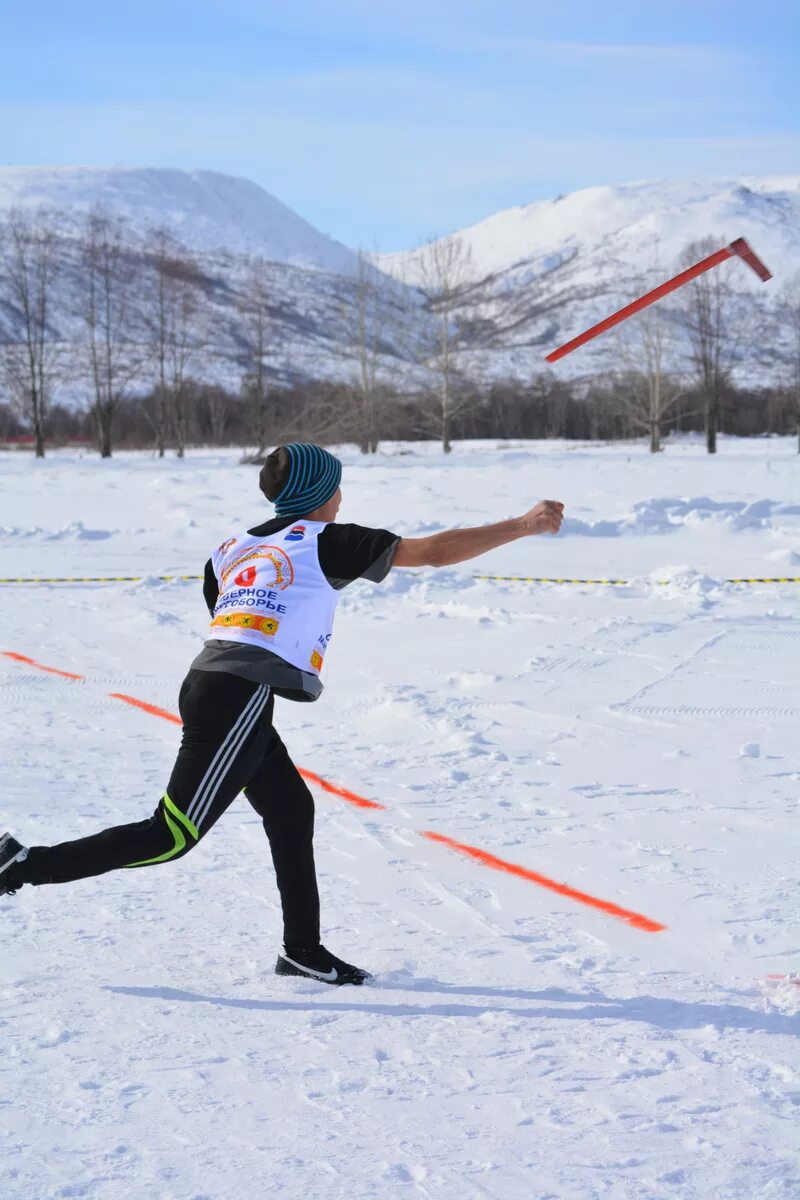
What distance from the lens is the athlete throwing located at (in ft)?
10.9

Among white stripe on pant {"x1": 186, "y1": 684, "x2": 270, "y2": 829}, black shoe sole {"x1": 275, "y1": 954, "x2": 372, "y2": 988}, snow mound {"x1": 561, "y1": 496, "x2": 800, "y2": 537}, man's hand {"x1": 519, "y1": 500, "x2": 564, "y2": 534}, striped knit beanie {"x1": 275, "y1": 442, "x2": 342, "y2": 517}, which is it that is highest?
striped knit beanie {"x1": 275, "y1": 442, "x2": 342, "y2": 517}

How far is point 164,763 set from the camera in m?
6.17

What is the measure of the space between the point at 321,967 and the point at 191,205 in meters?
142

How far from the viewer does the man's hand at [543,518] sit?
3.37m

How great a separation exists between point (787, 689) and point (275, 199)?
149928 mm

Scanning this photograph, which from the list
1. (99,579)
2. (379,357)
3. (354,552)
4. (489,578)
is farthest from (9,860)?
(379,357)

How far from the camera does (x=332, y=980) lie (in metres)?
3.56

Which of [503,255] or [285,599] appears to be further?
[503,255]

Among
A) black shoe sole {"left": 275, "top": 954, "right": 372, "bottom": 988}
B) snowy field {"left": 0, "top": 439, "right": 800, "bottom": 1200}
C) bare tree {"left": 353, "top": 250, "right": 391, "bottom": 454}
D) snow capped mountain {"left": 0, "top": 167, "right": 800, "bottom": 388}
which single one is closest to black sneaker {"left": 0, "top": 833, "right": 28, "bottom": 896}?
snowy field {"left": 0, "top": 439, "right": 800, "bottom": 1200}

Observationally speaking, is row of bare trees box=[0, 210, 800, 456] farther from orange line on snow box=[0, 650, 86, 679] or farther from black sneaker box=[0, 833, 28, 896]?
black sneaker box=[0, 833, 28, 896]

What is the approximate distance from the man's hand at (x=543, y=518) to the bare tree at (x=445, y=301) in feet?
110

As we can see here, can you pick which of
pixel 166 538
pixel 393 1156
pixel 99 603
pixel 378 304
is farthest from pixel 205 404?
pixel 393 1156

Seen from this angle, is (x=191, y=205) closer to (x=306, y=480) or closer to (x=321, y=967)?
(x=306, y=480)

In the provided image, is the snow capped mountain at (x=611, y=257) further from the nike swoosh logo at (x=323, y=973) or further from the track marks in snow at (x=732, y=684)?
the nike swoosh logo at (x=323, y=973)
